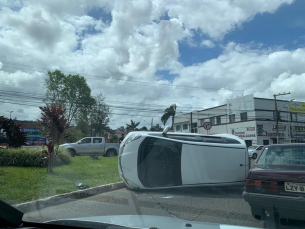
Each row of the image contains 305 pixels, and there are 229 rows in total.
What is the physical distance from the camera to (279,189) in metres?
4.93

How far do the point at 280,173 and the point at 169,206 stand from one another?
2.71 metres

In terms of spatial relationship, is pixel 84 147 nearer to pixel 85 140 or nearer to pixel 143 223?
pixel 85 140

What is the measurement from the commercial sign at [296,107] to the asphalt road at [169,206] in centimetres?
4028

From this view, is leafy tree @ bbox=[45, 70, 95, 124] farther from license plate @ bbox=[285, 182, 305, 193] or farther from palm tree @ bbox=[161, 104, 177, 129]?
license plate @ bbox=[285, 182, 305, 193]

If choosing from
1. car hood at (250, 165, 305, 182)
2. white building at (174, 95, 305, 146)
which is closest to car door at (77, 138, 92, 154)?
car hood at (250, 165, 305, 182)

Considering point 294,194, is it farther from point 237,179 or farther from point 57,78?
point 57,78

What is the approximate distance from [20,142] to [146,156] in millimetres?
10518

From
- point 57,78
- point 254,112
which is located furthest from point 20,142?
point 254,112

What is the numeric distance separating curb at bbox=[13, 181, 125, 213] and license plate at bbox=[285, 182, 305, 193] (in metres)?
5.26

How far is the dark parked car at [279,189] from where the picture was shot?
4.74m

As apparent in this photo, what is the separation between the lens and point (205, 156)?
8.12m

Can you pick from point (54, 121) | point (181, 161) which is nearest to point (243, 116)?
point (54, 121)

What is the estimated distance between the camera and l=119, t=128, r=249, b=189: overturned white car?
26.7ft

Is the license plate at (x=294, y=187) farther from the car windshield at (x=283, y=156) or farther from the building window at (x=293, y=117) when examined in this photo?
the building window at (x=293, y=117)
